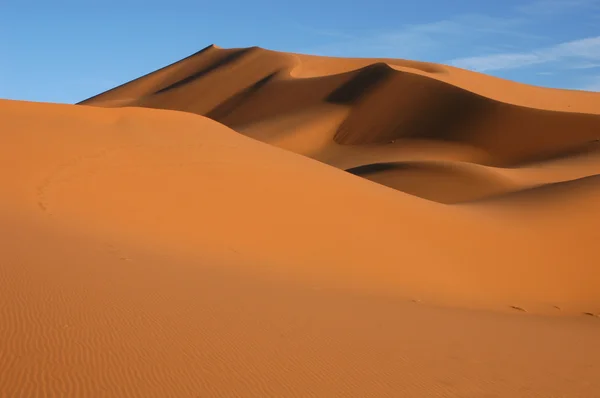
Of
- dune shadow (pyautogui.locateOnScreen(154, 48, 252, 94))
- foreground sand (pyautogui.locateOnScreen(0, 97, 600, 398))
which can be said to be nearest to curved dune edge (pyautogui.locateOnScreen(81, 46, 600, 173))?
dune shadow (pyautogui.locateOnScreen(154, 48, 252, 94))

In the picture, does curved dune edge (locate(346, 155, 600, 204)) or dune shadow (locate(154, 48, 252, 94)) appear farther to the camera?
dune shadow (locate(154, 48, 252, 94))

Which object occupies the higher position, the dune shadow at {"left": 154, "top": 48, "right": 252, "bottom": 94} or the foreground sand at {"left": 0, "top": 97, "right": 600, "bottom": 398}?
the dune shadow at {"left": 154, "top": 48, "right": 252, "bottom": 94}

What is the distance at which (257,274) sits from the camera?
9383mm

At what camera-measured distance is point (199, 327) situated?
19.1ft

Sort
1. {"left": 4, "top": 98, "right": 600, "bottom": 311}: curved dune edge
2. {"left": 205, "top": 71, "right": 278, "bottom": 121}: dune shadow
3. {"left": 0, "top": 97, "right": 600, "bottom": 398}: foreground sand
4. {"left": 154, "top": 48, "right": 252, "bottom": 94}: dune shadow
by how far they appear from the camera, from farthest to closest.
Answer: {"left": 154, "top": 48, "right": 252, "bottom": 94}: dune shadow
{"left": 205, "top": 71, "right": 278, "bottom": 121}: dune shadow
{"left": 4, "top": 98, "right": 600, "bottom": 311}: curved dune edge
{"left": 0, "top": 97, "right": 600, "bottom": 398}: foreground sand

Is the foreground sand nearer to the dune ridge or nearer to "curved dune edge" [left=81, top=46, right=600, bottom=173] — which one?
the dune ridge

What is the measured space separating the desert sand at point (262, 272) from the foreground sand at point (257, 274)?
3 cm

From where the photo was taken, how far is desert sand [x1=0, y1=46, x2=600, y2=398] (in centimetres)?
503

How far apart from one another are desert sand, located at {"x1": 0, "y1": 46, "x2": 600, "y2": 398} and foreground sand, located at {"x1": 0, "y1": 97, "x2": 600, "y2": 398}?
0.03 metres

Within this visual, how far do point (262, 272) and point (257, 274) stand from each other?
0.26m

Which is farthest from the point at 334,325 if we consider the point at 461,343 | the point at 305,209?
the point at 305,209

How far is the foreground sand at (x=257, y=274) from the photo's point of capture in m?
5.02

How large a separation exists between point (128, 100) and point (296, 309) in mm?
59423

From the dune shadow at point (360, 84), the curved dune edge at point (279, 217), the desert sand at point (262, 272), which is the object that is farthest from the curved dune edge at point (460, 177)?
the dune shadow at point (360, 84)
